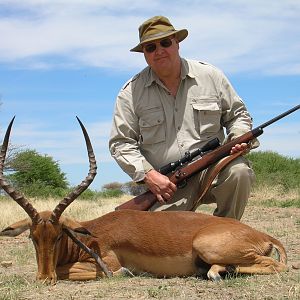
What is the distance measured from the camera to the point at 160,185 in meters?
7.09

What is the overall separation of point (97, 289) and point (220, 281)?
3.36 ft

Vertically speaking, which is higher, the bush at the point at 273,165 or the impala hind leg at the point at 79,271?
the impala hind leg at the point at 79,271

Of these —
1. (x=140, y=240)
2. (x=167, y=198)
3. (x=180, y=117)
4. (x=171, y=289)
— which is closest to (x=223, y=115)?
(x=180, y=117)

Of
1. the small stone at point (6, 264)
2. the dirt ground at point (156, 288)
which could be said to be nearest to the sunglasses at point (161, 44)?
the dirt ground at point (156, 288)

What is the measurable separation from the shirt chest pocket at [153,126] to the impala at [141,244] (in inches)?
53.2

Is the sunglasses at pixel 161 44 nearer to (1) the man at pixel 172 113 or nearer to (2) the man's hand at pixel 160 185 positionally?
(1) the man at pixel 172 113

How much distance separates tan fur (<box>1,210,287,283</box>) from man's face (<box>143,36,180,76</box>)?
72.0 inches

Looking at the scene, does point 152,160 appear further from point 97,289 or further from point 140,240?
point 97,289

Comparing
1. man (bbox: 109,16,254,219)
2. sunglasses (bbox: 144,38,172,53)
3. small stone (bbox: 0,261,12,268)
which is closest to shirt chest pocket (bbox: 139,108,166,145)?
man (bbox: 109,16,254,219)

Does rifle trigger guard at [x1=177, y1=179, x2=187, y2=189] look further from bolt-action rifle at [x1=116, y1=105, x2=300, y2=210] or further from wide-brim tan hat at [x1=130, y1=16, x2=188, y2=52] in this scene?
wide-brim tan hat at [x1=130, y1=16, x2=188, y2=52]

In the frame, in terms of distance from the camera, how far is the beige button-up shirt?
7703 millimetres

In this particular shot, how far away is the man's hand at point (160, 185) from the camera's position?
7.11 meters

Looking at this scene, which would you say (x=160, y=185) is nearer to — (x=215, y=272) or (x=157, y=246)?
(x=157, y=246)

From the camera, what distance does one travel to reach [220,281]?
570cm
